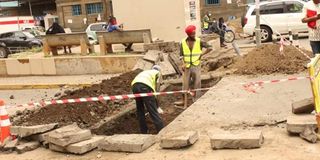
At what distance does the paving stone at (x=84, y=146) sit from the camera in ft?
22.9

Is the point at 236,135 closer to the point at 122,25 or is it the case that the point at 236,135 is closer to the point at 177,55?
the point at 177,55

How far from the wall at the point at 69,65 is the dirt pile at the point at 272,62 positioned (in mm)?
4271

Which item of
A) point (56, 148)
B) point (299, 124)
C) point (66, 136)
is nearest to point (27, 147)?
point (56, 148)

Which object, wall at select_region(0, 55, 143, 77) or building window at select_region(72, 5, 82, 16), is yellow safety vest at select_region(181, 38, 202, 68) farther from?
building window at select_region(72, 5, 82, 16)

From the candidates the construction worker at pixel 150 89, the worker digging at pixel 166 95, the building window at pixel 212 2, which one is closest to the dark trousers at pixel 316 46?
the worker digging at pixel 166 95

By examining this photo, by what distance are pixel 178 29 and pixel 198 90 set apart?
8.72 meters

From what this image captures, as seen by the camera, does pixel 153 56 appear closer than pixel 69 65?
Yes

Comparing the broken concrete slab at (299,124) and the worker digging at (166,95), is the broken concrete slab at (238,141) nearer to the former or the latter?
the worker digging at (166,95)

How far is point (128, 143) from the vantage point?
685 cm

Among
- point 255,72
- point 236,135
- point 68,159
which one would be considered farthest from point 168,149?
point 255,72

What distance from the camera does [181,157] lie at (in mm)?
6379

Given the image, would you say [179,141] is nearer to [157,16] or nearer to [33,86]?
[33,86]

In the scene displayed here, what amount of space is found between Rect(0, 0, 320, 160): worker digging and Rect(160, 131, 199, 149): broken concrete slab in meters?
0.02

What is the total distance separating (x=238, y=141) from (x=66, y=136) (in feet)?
8.15
